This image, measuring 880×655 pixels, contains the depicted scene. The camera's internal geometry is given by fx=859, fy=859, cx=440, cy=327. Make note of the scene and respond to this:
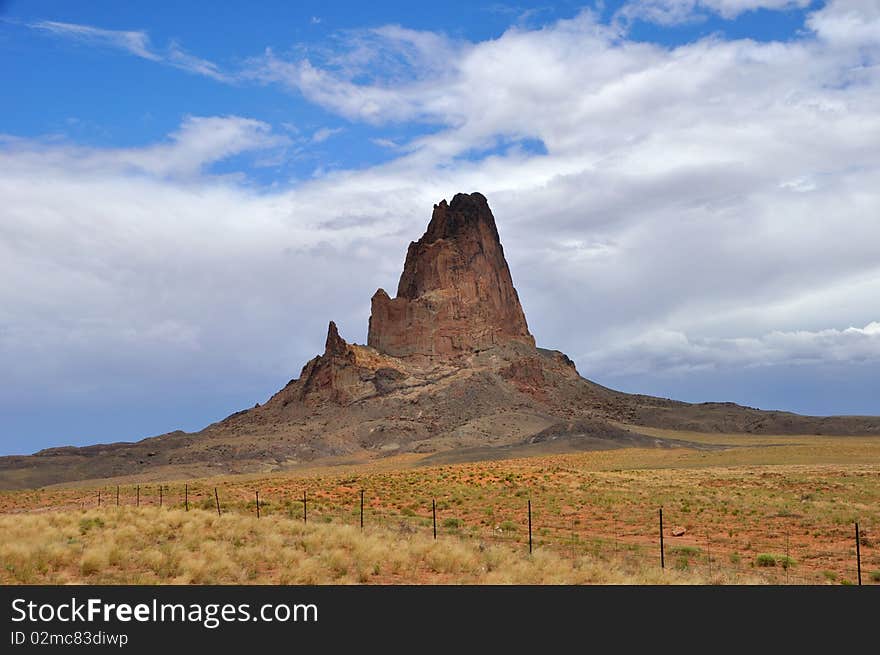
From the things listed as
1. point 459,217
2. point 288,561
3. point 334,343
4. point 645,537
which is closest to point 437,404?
point 334,343

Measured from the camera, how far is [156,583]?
16.4 metres

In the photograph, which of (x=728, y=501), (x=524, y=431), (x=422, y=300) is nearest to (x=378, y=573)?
(x=728, y=501)

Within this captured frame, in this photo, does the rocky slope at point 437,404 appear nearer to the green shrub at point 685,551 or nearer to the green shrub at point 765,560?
the green shrub at point 685,551

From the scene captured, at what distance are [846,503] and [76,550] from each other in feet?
114

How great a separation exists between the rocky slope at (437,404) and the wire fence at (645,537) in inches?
2813

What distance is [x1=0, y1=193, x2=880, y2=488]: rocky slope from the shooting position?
12344 centimetres

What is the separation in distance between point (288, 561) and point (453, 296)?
5877 inches

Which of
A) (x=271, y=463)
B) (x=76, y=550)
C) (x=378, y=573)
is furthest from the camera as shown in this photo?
(x=271, y=463)

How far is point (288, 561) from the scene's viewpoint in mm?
19016

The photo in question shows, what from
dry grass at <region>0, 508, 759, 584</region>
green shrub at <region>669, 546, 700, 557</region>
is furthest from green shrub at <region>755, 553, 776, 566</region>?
dry grass at <region>0, 508, 759, 584</region>

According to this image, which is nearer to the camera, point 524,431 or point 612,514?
point 612,514

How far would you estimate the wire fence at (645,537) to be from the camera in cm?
2262

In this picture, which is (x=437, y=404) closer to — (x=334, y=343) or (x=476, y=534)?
(x=334, y=343)

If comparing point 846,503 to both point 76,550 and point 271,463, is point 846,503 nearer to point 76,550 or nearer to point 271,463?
point 76,550
